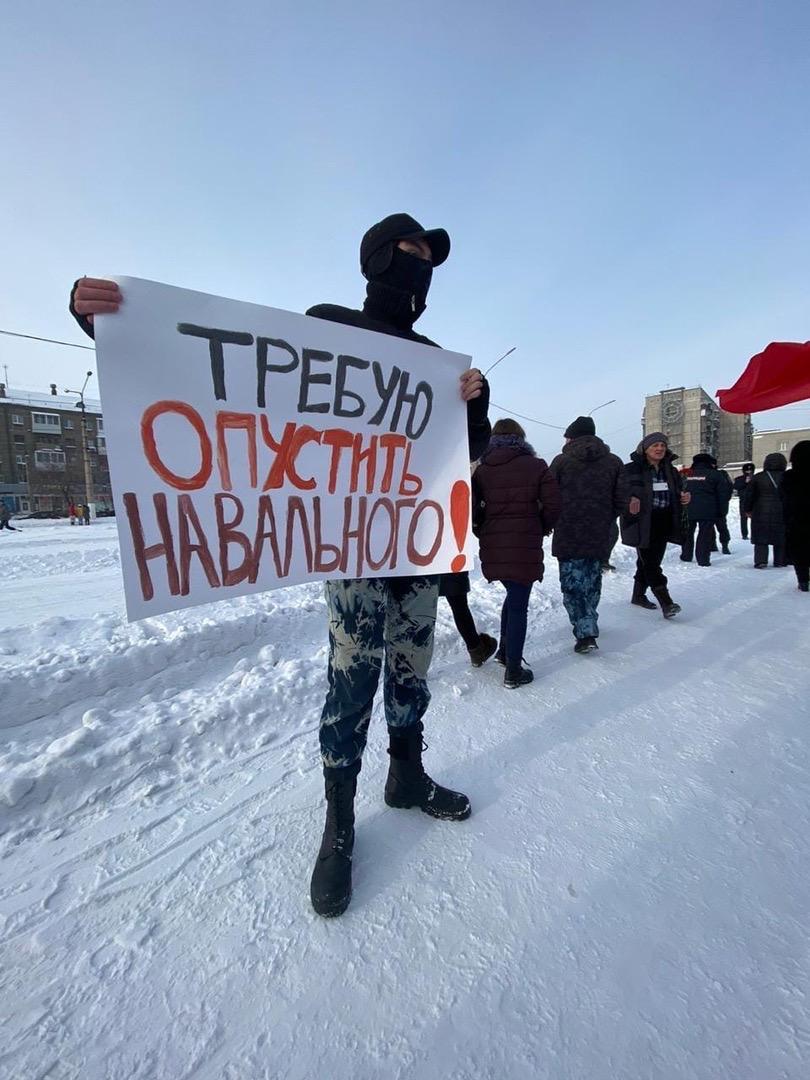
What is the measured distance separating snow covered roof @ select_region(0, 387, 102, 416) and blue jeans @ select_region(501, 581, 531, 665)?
189ft

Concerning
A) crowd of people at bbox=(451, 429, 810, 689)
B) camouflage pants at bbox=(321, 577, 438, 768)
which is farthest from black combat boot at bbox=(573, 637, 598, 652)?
camouflage pants at bbox=(321, 577, 438, 768)

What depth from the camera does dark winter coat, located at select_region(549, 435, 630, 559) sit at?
3.65 m

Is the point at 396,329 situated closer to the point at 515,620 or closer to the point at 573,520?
the point at 515,620

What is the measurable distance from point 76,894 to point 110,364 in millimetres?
1632

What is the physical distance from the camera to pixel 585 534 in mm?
3654

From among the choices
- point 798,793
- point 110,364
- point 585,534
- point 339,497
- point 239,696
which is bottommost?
point 798,793

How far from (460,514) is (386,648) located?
0.64 m

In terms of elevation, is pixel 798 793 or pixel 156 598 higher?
pixel 156 598

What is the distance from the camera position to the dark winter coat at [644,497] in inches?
179

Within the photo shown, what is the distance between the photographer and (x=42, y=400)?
49.6 metres

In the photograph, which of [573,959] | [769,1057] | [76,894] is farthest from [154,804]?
[769,1057]

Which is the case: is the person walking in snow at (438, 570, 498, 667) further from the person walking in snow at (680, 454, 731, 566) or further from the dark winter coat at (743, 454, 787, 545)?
the dark winter coat at (743, 454, 787, 545)

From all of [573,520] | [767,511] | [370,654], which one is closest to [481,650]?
[573,520]

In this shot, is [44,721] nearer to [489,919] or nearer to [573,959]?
[489,919]
